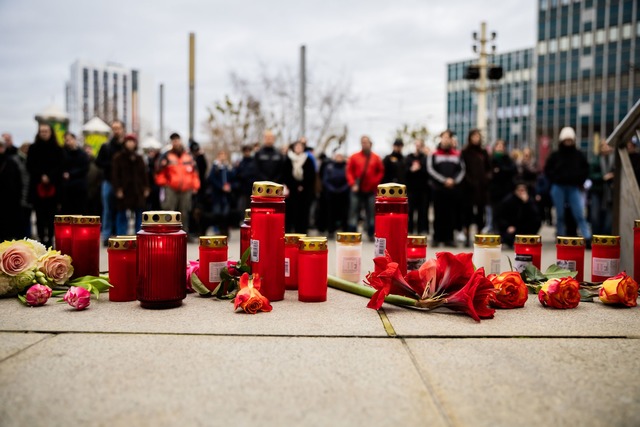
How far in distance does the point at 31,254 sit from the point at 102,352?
166 centimetres

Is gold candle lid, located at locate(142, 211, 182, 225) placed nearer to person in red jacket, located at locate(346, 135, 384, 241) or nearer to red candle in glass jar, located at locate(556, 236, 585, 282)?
red candle in glass jar, located at locate(556, 236, 585, 282)

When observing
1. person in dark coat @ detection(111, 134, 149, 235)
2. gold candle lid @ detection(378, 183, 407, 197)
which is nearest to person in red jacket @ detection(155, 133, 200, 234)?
person in dark coat @ detection(111, 134, 149, 235)

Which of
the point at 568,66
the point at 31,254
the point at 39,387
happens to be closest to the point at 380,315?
the point at 39,387

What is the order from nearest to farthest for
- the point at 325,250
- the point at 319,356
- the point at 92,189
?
1. the point at 319,356
2. the point at 325,250
3. the point at 92,189

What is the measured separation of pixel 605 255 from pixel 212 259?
9.81 ft

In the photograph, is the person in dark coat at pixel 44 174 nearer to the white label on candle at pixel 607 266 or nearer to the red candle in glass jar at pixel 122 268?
the red candle in glass jar at pixel 122 268

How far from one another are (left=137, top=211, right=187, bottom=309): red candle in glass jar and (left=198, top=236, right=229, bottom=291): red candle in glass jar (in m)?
0.43

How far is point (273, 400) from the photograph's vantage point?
2.15 meters

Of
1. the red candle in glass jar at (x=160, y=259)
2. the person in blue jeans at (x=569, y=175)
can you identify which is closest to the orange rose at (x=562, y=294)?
the red candle in glass jar at (x=160, y=259)

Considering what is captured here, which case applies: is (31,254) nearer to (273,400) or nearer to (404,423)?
(273,400)

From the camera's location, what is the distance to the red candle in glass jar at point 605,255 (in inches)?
179

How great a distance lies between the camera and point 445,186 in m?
9.38

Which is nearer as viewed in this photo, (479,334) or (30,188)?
(479,334)

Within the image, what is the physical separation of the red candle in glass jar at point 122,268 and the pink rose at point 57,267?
1.22 ft
